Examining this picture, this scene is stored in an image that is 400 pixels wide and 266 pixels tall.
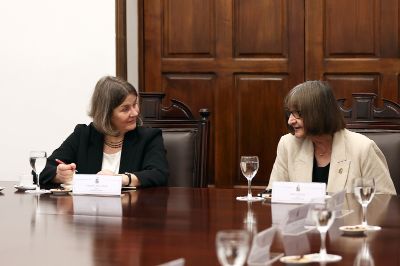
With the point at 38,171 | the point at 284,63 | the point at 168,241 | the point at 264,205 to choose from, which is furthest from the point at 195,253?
the point at 284,63

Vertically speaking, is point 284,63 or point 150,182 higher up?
point 284,63

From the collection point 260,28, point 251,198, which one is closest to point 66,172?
point 251,198

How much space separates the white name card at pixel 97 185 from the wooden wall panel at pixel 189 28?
2601 millimetres

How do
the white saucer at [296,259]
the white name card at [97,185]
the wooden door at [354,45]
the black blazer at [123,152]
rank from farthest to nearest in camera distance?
the wooden door at [354,45], the black blazer at [123,152], the white name card at [97,185], the white saucer at [296,259]

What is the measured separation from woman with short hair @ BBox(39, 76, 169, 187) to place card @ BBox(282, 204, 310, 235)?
1.62m

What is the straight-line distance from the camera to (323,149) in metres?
3.71

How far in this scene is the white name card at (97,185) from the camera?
3.25 meters

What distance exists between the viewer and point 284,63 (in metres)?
5.65

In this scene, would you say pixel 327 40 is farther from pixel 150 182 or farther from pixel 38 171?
pixel 38 171

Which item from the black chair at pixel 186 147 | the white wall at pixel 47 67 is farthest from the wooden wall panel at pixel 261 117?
the black chair at pixel 186 147

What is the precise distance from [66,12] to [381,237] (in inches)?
152

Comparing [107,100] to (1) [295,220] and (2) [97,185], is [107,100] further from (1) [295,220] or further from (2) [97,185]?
(1) [295,220]

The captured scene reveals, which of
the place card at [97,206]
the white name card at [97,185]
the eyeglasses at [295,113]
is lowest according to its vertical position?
the place card at [97,206]

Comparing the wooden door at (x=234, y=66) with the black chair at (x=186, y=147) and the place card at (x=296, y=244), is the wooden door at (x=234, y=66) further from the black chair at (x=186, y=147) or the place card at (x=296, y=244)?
the place card at (x=296, y=244)
